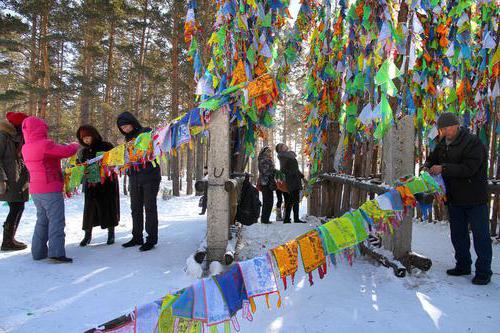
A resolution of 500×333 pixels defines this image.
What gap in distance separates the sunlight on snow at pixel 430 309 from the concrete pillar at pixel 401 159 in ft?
2.34

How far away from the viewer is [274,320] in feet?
8.66

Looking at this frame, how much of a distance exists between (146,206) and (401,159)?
3.27 meters

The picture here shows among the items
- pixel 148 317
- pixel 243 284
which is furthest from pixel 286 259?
pixel 148 317

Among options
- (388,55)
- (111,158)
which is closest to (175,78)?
(111,158)

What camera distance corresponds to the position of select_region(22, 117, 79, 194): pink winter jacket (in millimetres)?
3982

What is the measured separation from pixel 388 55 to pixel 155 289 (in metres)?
3.45

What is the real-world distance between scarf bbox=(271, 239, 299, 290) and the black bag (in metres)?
2.94

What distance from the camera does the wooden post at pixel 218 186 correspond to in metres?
3.84

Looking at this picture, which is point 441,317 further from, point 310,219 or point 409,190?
point 310,219

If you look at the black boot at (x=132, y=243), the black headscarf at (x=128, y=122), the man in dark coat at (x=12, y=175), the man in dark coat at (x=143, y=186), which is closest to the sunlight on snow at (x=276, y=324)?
the man in dark coat at (x=143, y=186)

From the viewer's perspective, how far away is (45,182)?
4043 millimetres

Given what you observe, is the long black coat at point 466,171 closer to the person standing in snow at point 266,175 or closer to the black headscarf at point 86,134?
the person standing in snow at point 266,175

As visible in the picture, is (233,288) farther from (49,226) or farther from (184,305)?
(49,226)

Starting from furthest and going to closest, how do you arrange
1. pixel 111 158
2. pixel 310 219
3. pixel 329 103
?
pixel 310 219
pixel 329 103
pixel 111 158
